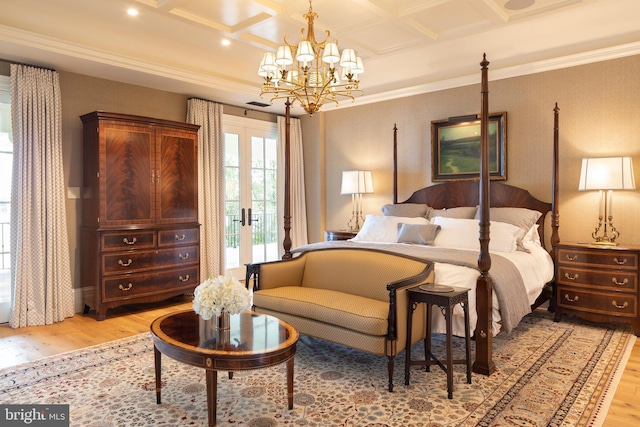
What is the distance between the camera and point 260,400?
8.47ft

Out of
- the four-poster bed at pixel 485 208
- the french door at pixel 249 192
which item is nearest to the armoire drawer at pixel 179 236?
the french door at pixel 249 192

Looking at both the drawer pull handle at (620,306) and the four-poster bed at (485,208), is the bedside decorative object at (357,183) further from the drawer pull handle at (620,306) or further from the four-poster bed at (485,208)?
the drawer pull handle at (620,306)

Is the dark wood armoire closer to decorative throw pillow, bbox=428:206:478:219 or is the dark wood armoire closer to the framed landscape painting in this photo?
decorative throw pillow, bbox=428:206:478:219

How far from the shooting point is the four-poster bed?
2.94 m

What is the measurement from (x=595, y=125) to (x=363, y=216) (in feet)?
10.1

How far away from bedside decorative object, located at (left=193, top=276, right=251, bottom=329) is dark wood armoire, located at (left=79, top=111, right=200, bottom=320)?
95.4 inches

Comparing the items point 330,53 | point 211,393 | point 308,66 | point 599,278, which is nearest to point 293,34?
point 308,66

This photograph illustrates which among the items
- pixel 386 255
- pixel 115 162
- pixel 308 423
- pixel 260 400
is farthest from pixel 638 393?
pixel 115 162

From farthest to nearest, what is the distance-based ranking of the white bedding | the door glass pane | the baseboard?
1. the door glass pane
2. the baseboard
3. the white bedding

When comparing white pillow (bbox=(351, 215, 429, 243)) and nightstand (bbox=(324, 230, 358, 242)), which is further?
nightstand (bbox=(324, 230, 358, 242))

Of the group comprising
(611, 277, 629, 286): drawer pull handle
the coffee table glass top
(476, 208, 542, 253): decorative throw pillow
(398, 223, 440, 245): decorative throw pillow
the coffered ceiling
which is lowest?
the coffee table glass top

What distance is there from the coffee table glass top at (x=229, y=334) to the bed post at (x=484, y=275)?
1325 millimetres

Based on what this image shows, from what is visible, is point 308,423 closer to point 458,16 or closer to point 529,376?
point 529,376

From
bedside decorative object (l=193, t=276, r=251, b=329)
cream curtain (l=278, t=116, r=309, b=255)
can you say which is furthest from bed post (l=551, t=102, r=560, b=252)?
cream curtain (l=278, t=116, r=309, b=255)
